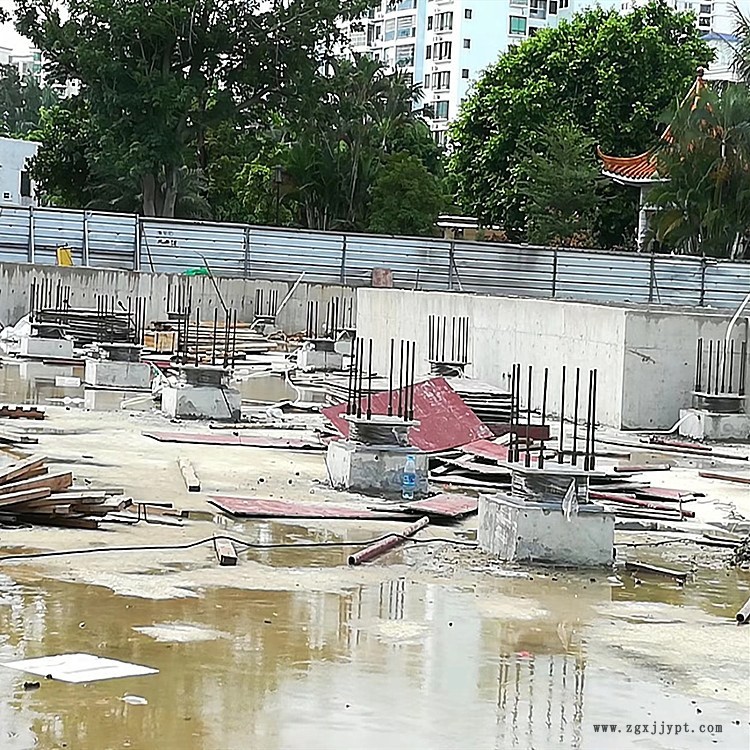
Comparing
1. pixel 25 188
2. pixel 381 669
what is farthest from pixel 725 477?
pixel 25 188

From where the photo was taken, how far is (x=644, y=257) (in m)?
42.2

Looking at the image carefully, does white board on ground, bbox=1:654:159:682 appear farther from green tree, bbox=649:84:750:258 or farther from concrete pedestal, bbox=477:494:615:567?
green tree, bbox=649:84:750:258

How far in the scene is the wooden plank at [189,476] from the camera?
1323cm

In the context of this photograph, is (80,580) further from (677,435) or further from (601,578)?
(677,435)

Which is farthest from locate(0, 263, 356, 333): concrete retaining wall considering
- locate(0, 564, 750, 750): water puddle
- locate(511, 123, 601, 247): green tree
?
locate(0, 564, 750, 750): water puddle

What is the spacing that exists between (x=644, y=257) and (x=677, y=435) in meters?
22.7

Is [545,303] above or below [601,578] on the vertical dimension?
above

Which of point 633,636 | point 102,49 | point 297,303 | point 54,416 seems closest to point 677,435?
point 54,416

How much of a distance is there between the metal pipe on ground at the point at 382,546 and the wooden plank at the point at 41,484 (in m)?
2.44

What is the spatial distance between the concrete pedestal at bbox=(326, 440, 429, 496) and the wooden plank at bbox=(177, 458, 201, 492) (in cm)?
130

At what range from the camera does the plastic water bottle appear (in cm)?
1341

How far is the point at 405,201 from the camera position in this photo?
51.2 metres

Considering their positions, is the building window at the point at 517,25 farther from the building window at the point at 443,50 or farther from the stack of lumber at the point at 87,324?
the stack of lumber at the point at 87,324

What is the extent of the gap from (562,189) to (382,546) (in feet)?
135
